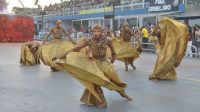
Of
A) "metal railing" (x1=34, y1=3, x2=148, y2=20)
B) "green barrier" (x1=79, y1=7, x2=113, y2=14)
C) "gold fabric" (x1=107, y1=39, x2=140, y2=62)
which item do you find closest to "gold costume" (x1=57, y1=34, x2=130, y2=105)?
"gold fabric" (x1=107, y1=39, x2=140, y2=62)

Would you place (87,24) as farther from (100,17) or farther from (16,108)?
(16,108)

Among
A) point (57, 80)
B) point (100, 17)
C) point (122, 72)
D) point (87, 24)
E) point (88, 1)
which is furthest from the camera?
point (88, 1)

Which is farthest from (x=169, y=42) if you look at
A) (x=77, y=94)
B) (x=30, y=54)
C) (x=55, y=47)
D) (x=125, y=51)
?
(x=30, y=54)

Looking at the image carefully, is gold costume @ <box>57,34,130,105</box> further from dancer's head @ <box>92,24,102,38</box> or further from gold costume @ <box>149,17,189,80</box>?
gold costume @ <box>149,17,189,80</box>

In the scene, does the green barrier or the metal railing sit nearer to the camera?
the metal railing

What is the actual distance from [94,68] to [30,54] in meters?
9.20

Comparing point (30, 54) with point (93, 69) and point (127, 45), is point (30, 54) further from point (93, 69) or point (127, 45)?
point (93, 69)

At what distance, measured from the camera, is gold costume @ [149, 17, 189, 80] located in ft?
34.6

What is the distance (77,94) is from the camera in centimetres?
871

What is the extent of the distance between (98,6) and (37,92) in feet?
104

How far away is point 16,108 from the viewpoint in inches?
288

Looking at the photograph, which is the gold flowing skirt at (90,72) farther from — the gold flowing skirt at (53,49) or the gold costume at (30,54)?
the gold costume at (30,54)

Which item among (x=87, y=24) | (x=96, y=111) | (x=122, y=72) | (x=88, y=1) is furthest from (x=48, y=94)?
(x=88, y=1)

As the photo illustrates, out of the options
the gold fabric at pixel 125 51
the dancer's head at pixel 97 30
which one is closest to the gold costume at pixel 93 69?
the dancer's head at pixel 97 30
